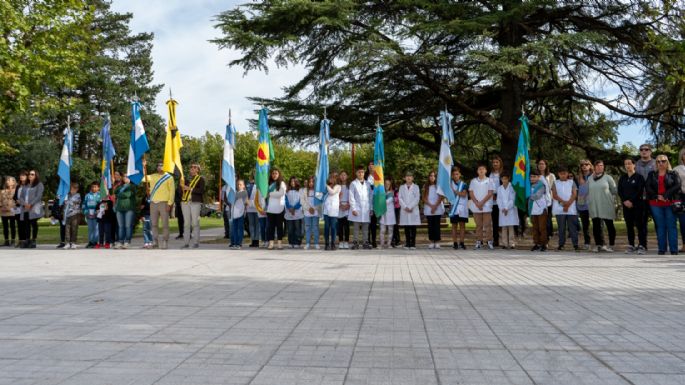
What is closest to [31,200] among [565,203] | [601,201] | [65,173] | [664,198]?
[65,173]

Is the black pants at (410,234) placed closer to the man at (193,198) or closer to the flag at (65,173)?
the man at (193,198)

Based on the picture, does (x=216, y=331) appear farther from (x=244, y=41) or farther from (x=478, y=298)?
(x=244, y=41)

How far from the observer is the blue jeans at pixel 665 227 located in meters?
12.0

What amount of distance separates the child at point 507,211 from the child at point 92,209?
1068 cm

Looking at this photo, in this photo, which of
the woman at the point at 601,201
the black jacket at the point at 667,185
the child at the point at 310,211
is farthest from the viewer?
the child at the point at 310,211

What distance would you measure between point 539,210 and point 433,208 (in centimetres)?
262

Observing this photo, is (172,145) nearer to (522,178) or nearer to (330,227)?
(330,227)

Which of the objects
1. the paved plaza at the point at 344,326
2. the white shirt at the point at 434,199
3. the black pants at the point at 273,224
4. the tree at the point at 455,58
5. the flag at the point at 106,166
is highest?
the tree at the point at 455,58

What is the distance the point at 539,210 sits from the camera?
13695 millimetres

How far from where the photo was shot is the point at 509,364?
3934mm

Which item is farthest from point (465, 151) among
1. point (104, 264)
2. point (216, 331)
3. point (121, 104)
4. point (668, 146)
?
point (121, 104)

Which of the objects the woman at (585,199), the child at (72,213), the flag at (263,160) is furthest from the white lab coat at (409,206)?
the child at (72,213)

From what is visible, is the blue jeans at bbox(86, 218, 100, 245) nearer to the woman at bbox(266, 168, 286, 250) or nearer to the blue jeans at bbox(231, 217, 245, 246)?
the blue jeans at bbox(231, 217, 245, 246)

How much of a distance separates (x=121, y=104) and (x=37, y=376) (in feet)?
148
